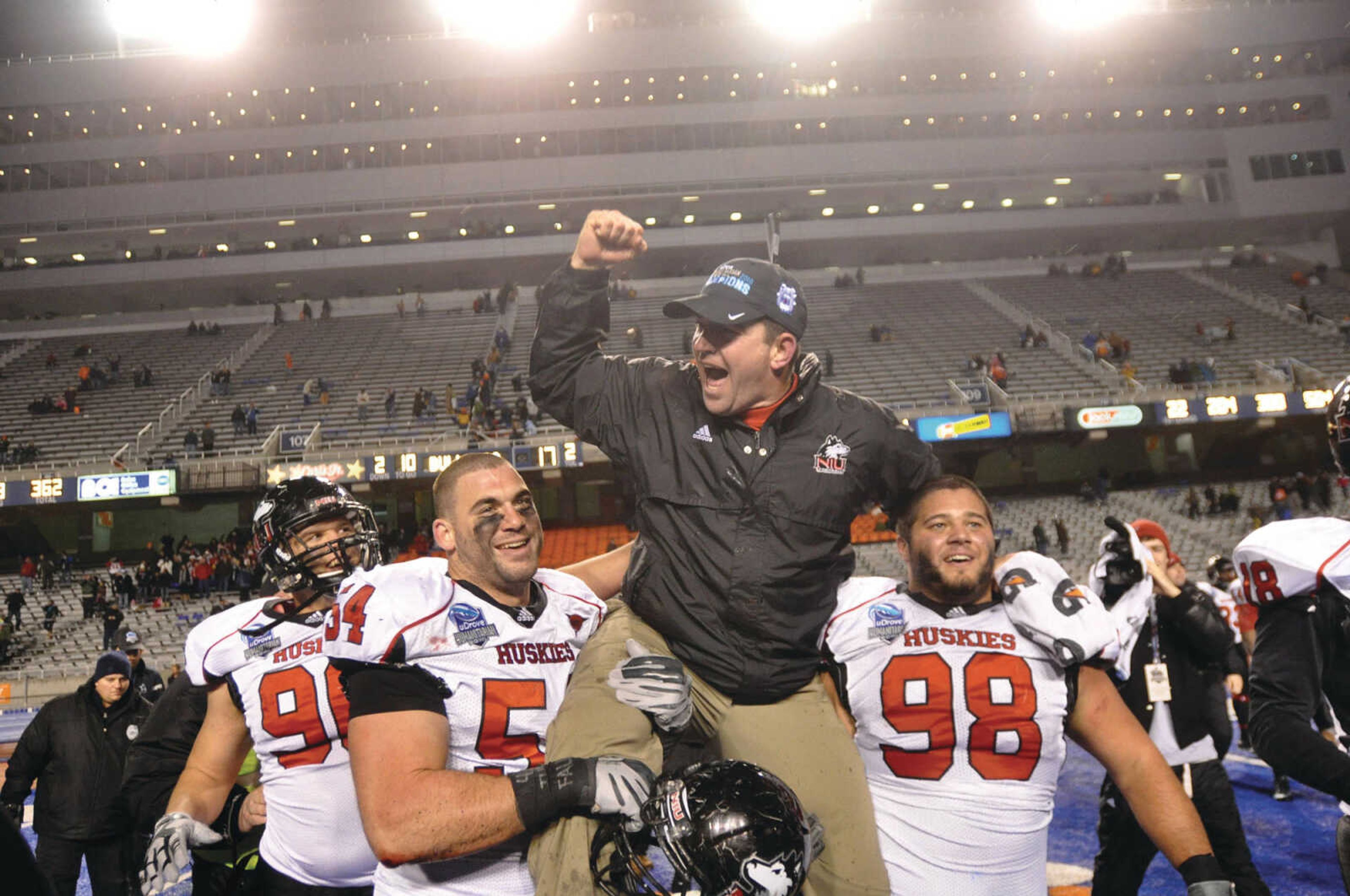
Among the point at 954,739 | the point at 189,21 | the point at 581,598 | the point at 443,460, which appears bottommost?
the point at 954,739

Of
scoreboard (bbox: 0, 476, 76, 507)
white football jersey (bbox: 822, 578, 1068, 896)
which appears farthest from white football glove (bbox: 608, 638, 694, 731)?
scoreboard (bbox: 0, 476, 76, 507)

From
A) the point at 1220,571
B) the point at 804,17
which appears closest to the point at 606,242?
the point at 1220,571

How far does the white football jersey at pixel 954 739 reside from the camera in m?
2.92

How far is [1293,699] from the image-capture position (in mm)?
2602

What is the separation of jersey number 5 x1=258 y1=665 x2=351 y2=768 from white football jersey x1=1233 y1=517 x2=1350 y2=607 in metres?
2.97

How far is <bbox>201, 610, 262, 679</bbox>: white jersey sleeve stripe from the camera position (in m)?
3.46

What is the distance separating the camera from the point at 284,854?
10.9 ft

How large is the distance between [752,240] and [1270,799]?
34.2m

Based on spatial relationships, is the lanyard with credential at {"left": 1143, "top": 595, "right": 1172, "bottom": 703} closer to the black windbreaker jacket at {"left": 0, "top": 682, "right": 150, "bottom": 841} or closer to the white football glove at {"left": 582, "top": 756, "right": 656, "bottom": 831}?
the white football glove at {"left": 582, "top": 756, "right": 656, "bottom": 831}

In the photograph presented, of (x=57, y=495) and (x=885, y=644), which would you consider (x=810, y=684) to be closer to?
(x=885, y=644)

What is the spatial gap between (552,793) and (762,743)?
76 cm

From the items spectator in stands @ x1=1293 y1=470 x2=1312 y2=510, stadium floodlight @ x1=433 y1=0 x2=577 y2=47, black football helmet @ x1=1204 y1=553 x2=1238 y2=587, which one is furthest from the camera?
stadium floodlight @ x1=433 y1=0 x2=577 y2=47

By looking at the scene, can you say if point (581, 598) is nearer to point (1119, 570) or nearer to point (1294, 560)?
point (1294, 560)

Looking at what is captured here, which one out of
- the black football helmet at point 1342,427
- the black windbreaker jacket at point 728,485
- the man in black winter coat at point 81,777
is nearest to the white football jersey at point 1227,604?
the black football helmet at point 1342,427
